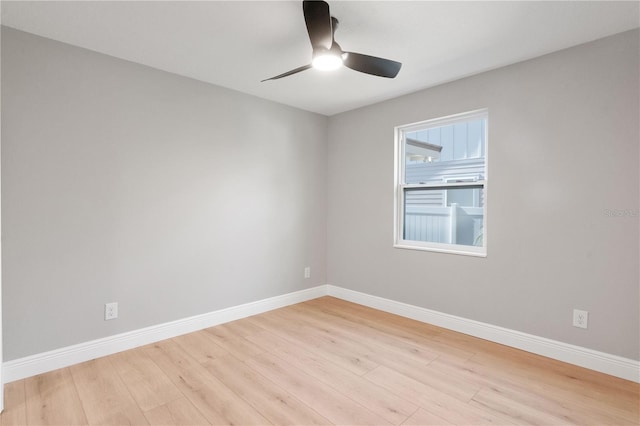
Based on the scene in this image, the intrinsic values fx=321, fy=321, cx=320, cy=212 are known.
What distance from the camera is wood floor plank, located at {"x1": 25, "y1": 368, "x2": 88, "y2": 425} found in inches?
72.1

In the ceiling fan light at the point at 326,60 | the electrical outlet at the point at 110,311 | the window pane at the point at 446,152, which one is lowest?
the electrical outlet at the point at 110,311

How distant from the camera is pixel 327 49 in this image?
2002 millimetres

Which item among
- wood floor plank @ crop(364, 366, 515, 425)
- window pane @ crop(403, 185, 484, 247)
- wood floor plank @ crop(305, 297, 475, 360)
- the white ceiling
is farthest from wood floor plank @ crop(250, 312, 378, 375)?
the white ceiling

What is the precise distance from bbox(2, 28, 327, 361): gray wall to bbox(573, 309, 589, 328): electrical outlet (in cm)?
281

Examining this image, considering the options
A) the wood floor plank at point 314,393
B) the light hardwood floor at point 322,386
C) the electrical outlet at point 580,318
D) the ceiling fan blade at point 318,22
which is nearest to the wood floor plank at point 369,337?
the light hardwood floor at point 322,386

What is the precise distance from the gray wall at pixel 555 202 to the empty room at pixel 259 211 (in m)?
0.01

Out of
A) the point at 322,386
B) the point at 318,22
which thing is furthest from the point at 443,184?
the point at 322,386

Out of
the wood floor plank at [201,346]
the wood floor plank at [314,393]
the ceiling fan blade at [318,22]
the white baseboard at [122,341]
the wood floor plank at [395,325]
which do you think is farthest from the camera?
the wood floor plank at [395,325]

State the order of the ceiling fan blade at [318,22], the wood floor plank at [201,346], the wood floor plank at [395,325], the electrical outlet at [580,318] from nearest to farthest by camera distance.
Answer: the ceiling fan blade at [318,22]
the electrical outlet at [580,318]
the wood floor plank at [201,346]
the wood floor plank at [395,325]

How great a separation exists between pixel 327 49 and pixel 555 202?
2.13m

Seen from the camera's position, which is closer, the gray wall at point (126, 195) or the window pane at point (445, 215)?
the gray wall at point (126, 195)

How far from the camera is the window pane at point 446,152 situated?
123 inches

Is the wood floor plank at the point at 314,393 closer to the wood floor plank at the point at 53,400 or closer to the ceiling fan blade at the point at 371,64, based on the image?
the wood floor plank at the point at 53,400

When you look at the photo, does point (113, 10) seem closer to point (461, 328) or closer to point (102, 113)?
point (102, 113)
